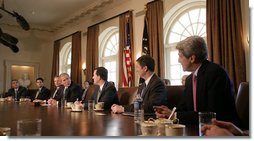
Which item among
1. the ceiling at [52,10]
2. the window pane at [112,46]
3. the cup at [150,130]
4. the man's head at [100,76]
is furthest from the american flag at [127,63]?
the cup at [150,130]

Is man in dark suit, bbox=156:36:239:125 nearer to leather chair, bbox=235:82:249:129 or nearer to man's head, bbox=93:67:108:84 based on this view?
leather chair, bbox=235:82:249:129

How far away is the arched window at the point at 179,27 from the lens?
15.3ft

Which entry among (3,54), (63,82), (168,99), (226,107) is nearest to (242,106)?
(226,107)

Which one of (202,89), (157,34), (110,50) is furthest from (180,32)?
(202,89)

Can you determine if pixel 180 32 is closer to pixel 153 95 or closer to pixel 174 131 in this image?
pixel 153 95

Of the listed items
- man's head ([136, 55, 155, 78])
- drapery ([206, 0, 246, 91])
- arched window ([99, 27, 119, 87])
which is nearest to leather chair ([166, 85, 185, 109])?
man's head ([136, 55, 155, 78])

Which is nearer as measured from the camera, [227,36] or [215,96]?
[215,96]

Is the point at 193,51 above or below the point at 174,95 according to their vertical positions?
above

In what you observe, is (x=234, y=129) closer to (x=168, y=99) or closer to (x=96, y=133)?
(x=96, y=133)

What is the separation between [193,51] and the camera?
1.78 metres

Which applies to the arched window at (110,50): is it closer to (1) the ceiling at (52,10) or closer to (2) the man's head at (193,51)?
(1) the ceiling at (52,10)

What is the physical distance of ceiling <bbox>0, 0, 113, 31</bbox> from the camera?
690 centimetres

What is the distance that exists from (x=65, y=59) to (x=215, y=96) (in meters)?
7.75

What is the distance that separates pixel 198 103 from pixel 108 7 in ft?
17.5
